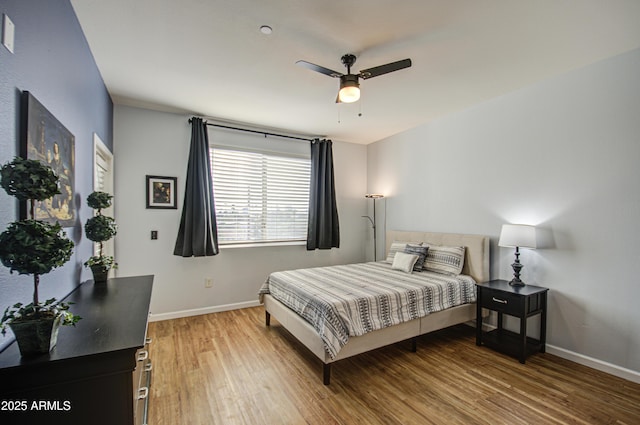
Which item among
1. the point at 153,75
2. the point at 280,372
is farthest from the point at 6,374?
the point at 153,75

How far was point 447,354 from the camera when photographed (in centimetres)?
284

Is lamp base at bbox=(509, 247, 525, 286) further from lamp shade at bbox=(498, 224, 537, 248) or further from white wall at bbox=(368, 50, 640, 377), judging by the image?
lamp shade at bbox=(498, 224, 537, 248)

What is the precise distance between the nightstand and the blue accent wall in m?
3.27

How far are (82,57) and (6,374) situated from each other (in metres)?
2.19

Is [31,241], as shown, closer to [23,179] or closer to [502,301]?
[23,179]

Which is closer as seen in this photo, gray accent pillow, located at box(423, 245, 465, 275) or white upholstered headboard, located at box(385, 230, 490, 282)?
white upholstered headboard, located at box(385, 230, 490, 282)

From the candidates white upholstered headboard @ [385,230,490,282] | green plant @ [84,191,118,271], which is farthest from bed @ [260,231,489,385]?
green plant @ [84,191,118,271]

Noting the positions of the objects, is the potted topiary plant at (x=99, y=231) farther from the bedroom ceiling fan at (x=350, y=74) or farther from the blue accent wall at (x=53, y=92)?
the bedroom ceiling fan at (x=350, y=74)

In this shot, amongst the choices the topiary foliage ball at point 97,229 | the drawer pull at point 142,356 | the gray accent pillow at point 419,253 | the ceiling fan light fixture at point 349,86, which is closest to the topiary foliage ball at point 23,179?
the drawer pull at point 142,356

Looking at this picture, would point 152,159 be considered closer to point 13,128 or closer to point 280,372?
point 13,128

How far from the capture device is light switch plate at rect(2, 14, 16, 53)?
1067 millimetres

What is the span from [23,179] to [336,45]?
2086 millimetres

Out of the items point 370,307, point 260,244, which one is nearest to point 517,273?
point 370,307

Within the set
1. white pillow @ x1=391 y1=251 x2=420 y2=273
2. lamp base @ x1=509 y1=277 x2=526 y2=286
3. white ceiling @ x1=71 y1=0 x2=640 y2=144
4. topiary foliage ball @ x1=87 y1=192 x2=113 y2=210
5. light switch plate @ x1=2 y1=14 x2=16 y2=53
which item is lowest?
lamp base @ x1=509 y1=277 x2=526 y2=286
